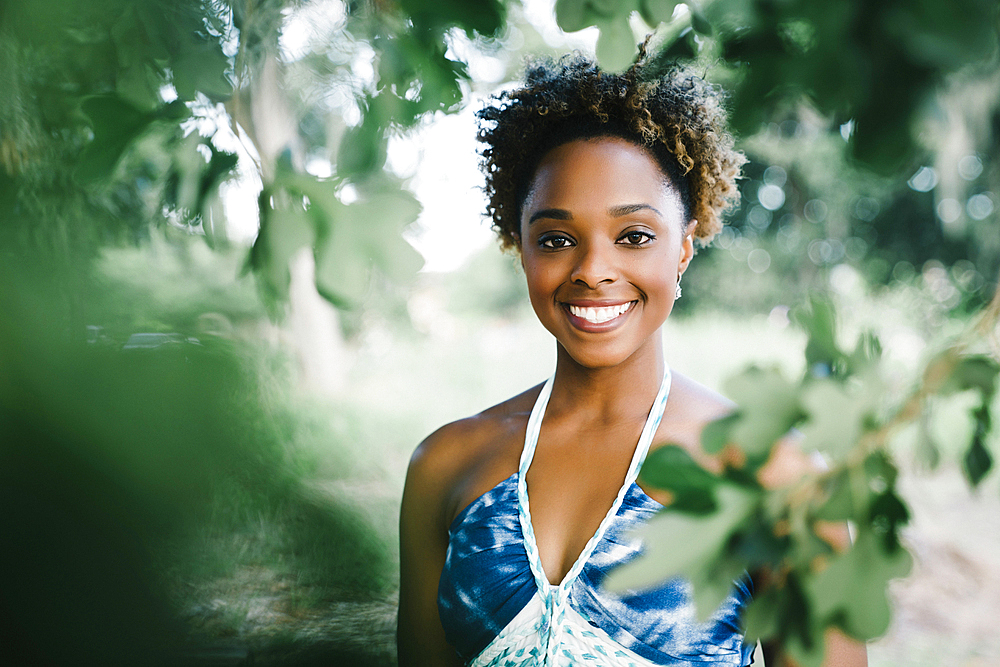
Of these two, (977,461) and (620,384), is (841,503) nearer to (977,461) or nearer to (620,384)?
(977,461)

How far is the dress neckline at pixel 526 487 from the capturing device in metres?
1.30

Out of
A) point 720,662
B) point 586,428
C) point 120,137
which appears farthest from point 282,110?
point 720,662

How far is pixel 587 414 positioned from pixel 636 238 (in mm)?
390

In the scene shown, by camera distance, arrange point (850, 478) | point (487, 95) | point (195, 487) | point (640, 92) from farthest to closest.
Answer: point (487, 95) → point (640, 92) → point (195, 487) → point (850, 478)

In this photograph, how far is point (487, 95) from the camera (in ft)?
5.43

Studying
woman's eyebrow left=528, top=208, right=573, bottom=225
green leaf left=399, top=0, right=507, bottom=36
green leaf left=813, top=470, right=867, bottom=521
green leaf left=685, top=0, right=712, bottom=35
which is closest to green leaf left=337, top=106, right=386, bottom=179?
green leaf left=399, top=0, right=507, bottom=36

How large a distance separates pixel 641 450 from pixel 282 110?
0.90 meters

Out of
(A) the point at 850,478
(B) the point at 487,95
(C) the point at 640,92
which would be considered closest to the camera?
(A) the point at 850,478

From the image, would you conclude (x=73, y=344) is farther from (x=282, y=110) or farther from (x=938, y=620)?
(x=938, y=620)

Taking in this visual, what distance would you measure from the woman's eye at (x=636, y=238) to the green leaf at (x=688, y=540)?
908mm

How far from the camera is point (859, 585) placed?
0.47m

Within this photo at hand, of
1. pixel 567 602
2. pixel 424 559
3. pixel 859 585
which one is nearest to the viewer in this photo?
pixel 859 585

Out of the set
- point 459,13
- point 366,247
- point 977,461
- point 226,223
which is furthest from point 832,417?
point 226,223

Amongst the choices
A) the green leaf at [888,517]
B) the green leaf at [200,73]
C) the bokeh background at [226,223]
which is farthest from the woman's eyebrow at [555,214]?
the green leaf at [888,517]
